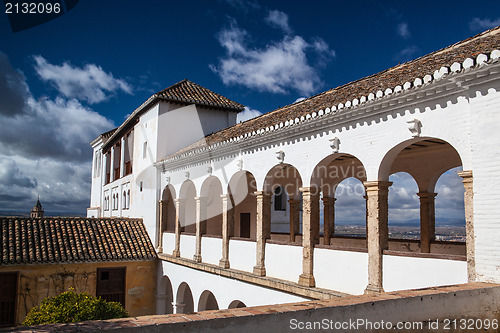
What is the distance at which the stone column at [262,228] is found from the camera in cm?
1114

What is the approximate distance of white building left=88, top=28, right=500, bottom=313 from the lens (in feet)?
21.4

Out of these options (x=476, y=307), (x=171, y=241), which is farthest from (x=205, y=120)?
(x=476, y=307)

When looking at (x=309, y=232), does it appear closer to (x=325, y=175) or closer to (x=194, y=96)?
(x=325, y=175)

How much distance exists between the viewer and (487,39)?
8156mm

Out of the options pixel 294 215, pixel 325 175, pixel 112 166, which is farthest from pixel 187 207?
pixel 112 166

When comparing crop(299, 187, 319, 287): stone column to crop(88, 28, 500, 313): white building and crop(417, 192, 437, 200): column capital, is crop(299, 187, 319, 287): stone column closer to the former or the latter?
crop(88, 28, 500, 313): white building

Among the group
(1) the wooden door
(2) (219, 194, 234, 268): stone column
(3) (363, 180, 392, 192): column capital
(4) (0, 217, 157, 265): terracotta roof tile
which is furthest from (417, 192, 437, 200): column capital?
(1) the wooden door

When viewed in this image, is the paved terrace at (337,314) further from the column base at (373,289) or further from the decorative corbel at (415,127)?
the decorative corbel at (415,127)

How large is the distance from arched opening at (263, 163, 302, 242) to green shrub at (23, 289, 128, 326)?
446 centimetres

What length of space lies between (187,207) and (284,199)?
5984 millimetres

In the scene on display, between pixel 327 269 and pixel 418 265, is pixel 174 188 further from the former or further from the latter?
pixel 418 265

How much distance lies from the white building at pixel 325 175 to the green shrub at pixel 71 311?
3.49 meters

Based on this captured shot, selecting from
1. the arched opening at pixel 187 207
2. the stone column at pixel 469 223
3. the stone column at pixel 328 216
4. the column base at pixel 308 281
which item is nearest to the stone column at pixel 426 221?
the stone column at pixel 328 216

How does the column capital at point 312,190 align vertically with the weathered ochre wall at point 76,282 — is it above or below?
above
